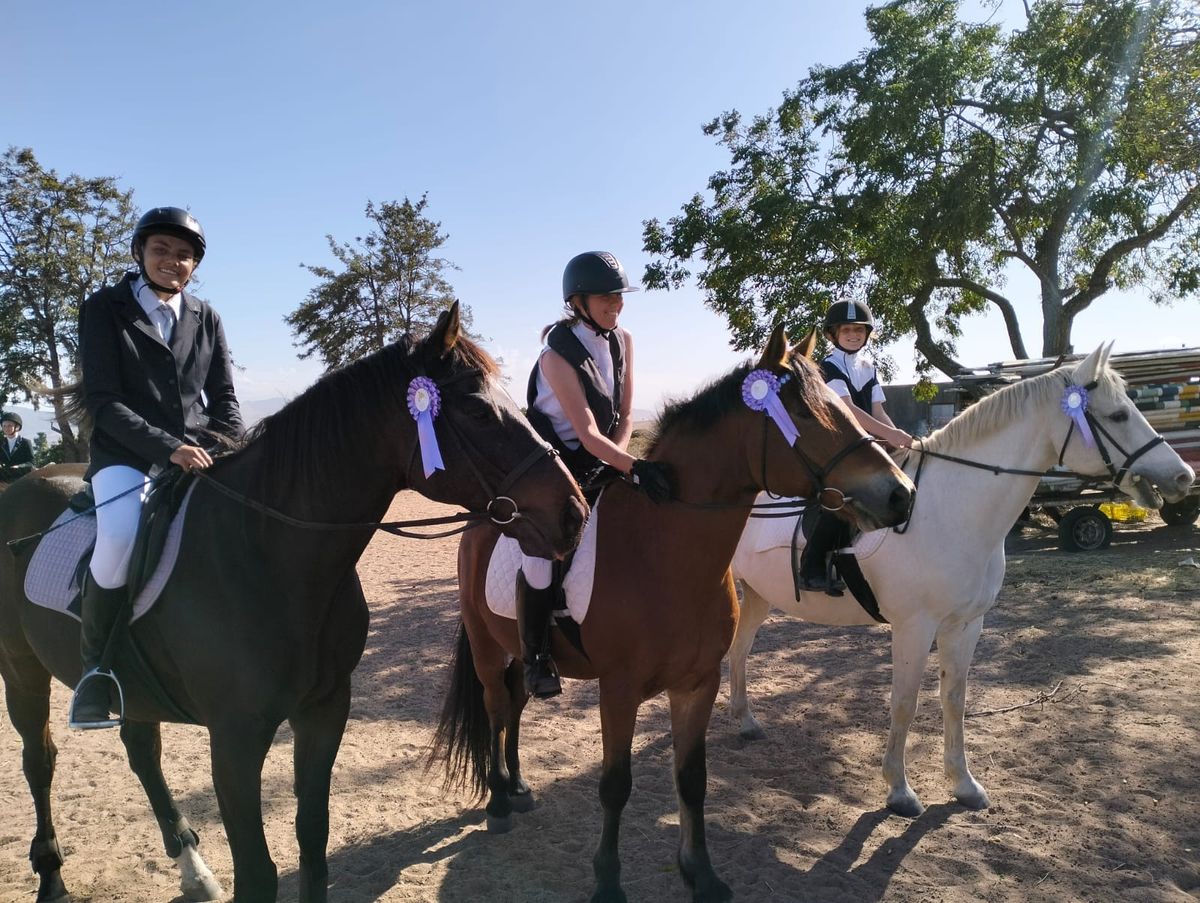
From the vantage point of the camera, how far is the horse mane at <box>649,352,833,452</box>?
2.80 metres

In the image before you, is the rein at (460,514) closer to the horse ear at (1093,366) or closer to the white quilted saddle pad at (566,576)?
the white quilted saddle pad at (566,576)

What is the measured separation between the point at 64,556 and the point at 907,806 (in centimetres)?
428

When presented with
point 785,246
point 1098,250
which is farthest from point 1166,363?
point 785,246

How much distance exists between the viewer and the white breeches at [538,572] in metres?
3.12

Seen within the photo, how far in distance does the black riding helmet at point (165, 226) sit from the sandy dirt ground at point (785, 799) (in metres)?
2.95

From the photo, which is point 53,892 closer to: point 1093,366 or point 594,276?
point 594,276

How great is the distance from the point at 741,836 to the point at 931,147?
42.6ft

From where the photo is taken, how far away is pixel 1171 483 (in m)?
4.27

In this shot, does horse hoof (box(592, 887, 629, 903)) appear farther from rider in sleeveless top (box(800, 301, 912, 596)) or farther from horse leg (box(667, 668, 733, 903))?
rider in sleeveless top (box(800, 301, 912, 596))

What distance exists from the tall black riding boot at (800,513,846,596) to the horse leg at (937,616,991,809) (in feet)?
2.21

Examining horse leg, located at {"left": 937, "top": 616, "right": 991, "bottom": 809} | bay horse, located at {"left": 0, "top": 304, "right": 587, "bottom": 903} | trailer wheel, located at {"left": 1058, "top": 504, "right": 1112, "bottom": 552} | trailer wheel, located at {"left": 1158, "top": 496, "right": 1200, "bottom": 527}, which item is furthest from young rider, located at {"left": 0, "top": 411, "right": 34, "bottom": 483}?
trailer wheel, located at {"left": 1158, "top": 496, "right": 1200, "bottom": 527}

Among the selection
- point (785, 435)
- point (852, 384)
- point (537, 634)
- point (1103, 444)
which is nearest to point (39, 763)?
point (537, 634)

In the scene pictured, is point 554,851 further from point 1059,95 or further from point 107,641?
point 1059,95

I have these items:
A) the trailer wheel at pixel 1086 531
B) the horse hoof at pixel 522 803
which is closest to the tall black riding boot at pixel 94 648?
the horse hoof at pixel 522 803
